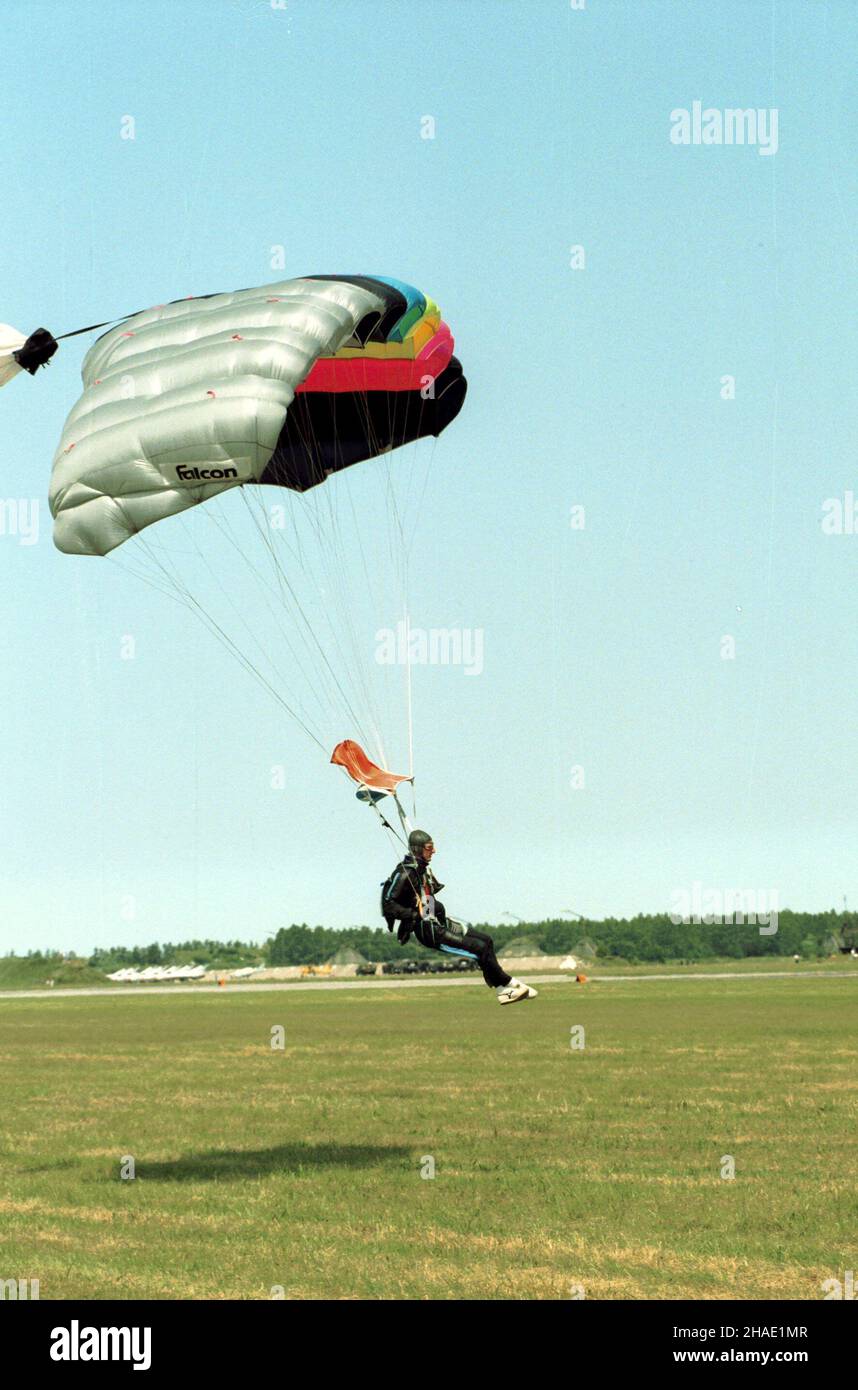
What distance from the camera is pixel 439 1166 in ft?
76.8

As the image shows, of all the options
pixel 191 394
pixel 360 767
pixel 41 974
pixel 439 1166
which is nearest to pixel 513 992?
pixel 360 767

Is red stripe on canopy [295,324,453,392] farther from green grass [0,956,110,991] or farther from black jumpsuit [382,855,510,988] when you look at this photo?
green grass [0,956,110,991]

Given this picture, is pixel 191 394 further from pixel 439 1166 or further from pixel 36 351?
pixel 439 1166

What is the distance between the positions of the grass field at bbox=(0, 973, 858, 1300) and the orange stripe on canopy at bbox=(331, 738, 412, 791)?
538 cm

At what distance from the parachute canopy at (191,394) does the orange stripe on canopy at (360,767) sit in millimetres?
3503

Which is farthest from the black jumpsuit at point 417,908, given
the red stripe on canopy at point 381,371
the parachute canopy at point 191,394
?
the red stripe on canopy at point 381,371

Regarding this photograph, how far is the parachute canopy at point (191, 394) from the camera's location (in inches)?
720

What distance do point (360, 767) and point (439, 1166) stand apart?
7.49 meters

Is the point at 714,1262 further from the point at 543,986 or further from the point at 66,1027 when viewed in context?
the point at 543,986

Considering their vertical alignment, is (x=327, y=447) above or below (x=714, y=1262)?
above

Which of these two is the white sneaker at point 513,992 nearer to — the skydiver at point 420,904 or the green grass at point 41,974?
the skydiver at point 420,904

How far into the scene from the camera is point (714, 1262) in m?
16.9
